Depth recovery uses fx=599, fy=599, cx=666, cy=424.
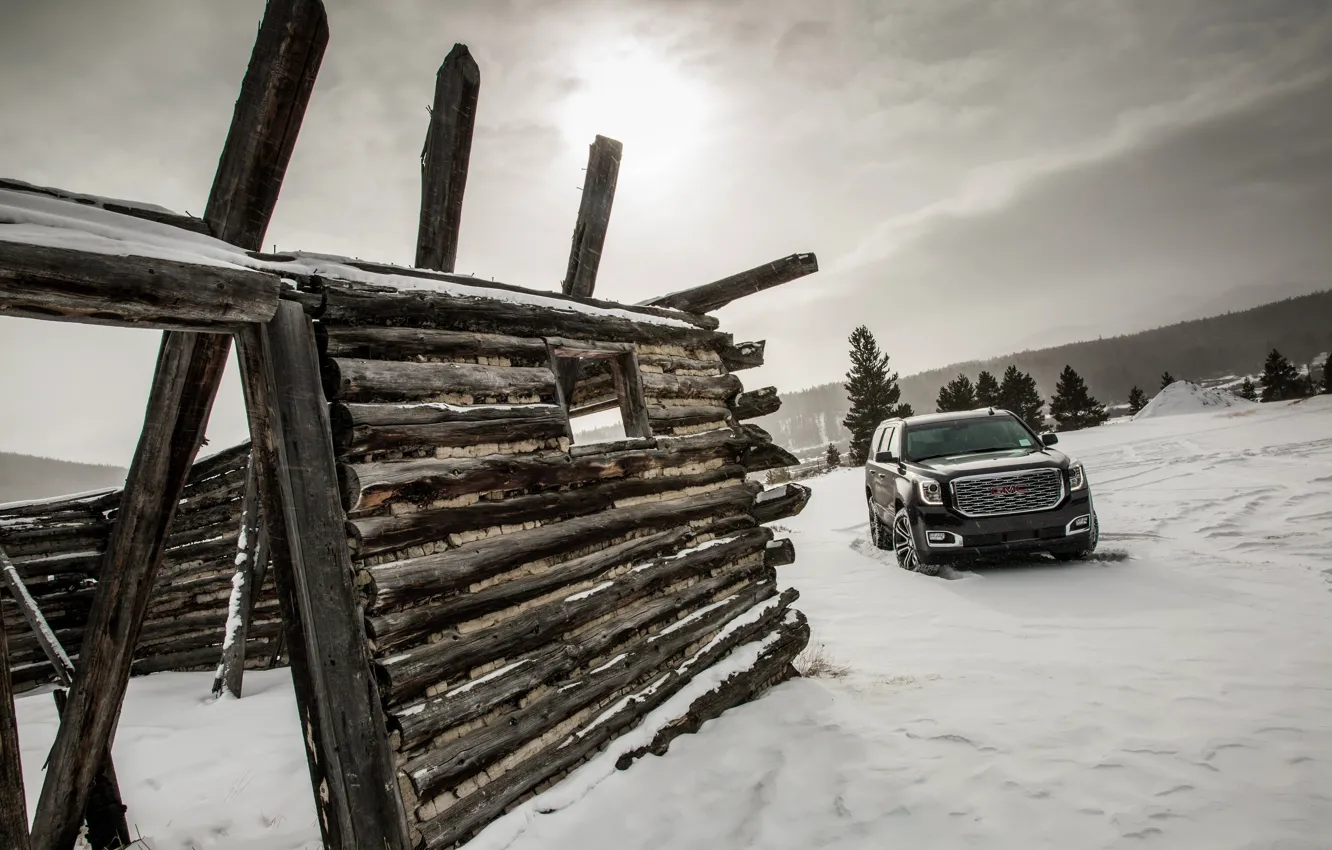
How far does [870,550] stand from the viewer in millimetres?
9664

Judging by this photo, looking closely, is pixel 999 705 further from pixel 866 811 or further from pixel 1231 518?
pixel 1231 518

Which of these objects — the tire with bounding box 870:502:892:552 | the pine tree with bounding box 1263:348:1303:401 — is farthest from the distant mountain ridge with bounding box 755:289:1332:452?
the tire with bounding box 870:502:892:552

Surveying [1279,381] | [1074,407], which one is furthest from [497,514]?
[1279,381]

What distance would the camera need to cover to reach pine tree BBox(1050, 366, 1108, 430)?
45031 millimetres

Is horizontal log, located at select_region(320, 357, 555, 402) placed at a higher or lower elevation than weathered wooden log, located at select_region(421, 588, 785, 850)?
higher

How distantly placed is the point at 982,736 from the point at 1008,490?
4097mm

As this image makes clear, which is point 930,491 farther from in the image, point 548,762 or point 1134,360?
point 1134,360

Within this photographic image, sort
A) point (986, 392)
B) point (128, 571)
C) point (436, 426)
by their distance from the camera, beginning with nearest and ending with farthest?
point (436, 426) < point (128, 571) < point (986, 392)

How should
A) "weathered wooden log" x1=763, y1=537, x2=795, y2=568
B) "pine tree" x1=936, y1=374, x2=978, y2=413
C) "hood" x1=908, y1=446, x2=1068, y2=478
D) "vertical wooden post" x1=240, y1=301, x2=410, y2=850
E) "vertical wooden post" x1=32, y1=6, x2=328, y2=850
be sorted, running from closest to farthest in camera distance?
1. "vertical wooden post" x1=240, y1=301, x2=410, y2=850
2. "vertical wooden post" x1=32, y1=6, x2=328, y2=850
3. "weathered wooden log" x1=763, y1=537, x2=795, y2=568
4. "hood" x1=908, y1=446, x2=1068, y2=478
5. "pine tree" x1=936, y1=374, x2=978, y2=413

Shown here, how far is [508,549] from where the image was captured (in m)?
3.22

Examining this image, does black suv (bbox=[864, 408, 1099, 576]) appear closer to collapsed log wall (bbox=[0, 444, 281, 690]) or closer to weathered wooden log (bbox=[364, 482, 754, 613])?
weathered wooden log (bbox=[364, 482, 754, 613])

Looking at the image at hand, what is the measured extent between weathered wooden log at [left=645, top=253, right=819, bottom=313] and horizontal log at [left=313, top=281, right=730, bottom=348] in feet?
1.73

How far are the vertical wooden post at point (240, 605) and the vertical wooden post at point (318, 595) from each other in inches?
167

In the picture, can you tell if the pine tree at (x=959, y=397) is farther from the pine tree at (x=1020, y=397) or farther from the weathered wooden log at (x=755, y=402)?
the weathered wooden log at (x=755, y=402)
